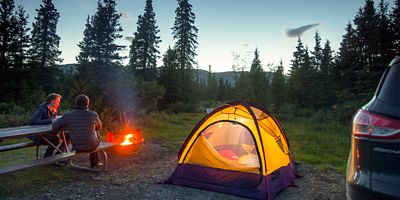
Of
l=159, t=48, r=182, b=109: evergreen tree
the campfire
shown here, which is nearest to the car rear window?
the campfire

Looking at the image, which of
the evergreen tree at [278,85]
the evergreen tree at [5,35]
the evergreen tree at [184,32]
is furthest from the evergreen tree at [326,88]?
the evergreen tree at [5,35]

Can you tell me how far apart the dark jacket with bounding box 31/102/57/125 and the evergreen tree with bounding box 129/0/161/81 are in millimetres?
Answer: 27407

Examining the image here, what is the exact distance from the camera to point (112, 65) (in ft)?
91.4

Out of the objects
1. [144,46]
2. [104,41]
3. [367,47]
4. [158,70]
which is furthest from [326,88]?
[104,41]

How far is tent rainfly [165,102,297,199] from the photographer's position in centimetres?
533

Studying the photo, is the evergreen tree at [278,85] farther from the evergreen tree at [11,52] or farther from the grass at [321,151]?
the evergreen tree at [11,52]

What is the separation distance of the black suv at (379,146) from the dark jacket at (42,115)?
6.73 metres

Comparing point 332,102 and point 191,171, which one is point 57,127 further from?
point 332,102

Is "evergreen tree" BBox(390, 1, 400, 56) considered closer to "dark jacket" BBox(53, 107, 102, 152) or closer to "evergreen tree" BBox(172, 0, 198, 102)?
"evergreen tree" BBox(172, 0, 198, 102)

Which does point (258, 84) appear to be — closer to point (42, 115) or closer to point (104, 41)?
point (104, 41)

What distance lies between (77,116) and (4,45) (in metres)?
24.2

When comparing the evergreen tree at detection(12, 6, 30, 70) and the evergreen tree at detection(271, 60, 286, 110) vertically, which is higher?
the evergreen tree at detection(12, 6, 30, 70)

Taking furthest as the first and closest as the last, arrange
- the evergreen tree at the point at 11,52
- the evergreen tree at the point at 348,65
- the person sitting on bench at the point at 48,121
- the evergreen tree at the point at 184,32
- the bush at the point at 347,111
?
the evergreen tree at the point at 184,32
the evergreen tree at the point at 348,65
the evergreen tree at the point at 11,52
the bush at the point at 347,111
the person sitting on bench at the point at 48,121

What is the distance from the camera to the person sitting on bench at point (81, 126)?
586 centimetres
